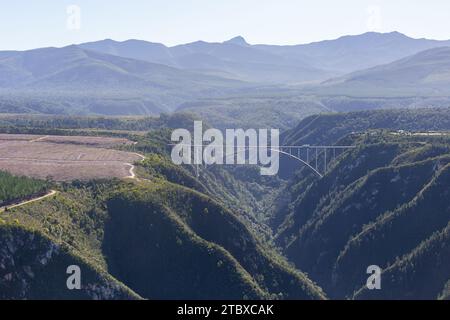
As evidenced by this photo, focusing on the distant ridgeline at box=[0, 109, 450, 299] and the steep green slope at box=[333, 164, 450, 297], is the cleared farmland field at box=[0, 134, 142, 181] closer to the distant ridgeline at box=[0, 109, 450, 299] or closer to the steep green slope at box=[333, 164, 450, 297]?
the distant ridgeline at box=[0, 109, 450, 299]

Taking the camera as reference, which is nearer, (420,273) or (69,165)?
(420,273)

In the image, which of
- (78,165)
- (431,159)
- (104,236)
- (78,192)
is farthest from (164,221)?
(431,159)

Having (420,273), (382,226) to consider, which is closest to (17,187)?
(382,226)

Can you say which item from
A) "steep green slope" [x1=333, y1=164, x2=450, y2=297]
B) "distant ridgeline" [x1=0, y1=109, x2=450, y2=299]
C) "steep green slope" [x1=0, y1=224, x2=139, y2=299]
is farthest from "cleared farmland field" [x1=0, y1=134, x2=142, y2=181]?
"steep green slope" [x1=333, y1=164, x2=450, y2=297]

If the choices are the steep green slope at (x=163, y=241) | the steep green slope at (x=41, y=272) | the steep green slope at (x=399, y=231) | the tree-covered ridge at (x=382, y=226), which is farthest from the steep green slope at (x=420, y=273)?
the steep green slope at (x=41, y=272)

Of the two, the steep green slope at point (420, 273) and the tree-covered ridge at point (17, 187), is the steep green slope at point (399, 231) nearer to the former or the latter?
the steep green slope at point (420, 273)

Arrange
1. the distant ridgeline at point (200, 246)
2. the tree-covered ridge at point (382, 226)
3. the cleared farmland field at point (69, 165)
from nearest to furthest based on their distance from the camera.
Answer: the distant ridgeline at point (200, 246) → the tree-covered ridge at point (382, 226) → the cleared farmland field at point (69, 165)

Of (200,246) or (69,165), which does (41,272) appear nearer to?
(200,246)

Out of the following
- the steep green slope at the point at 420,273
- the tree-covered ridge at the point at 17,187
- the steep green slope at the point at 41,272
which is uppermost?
the tree-covered ridge at the point at 17,187
